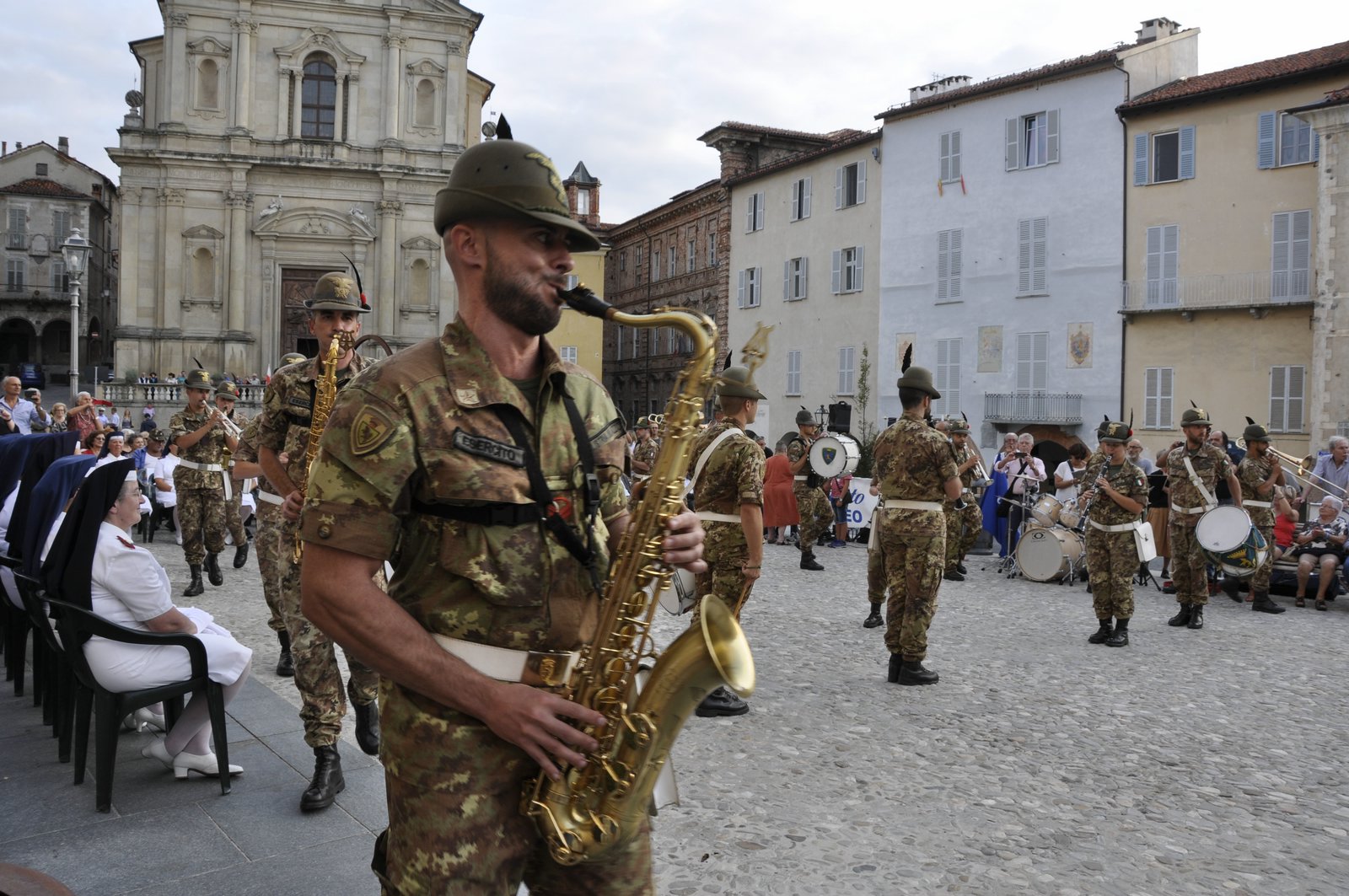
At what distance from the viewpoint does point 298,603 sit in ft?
16.8

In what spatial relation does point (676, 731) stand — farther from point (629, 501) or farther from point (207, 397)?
point (207, 397)

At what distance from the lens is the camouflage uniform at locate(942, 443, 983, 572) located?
14.0m

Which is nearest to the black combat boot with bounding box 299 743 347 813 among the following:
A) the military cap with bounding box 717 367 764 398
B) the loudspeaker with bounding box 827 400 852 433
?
the military cap with bounding box 717 367 764 398

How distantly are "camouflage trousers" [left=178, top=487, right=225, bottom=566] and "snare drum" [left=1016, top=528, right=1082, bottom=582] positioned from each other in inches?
396

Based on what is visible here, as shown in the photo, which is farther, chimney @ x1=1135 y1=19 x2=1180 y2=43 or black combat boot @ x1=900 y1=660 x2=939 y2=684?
chimney @ x1=1135 y1=19 x2=1180 y2=43

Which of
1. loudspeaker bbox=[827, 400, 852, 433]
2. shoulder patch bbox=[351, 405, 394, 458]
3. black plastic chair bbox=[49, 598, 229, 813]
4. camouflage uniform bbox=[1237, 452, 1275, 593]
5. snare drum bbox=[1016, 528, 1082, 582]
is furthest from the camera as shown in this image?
loudspeaker bbox=[827, 400, 852, 433]

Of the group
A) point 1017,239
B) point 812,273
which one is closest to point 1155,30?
point 1017,239

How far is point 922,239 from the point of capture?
32.8 m

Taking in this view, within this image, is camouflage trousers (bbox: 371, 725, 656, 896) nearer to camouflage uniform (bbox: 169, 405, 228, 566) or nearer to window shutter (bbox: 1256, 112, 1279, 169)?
camouflage uniform (bbox: 169, 405, 228, 566)

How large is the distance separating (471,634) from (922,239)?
32.2 m

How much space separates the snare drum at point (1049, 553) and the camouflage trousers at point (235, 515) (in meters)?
10.2

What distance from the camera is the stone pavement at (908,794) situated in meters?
4.34

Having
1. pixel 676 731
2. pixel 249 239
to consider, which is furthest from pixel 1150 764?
pixel 249 239

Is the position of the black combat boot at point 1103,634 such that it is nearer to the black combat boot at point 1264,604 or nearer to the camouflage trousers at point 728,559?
the black combat boot at point 1264,604
